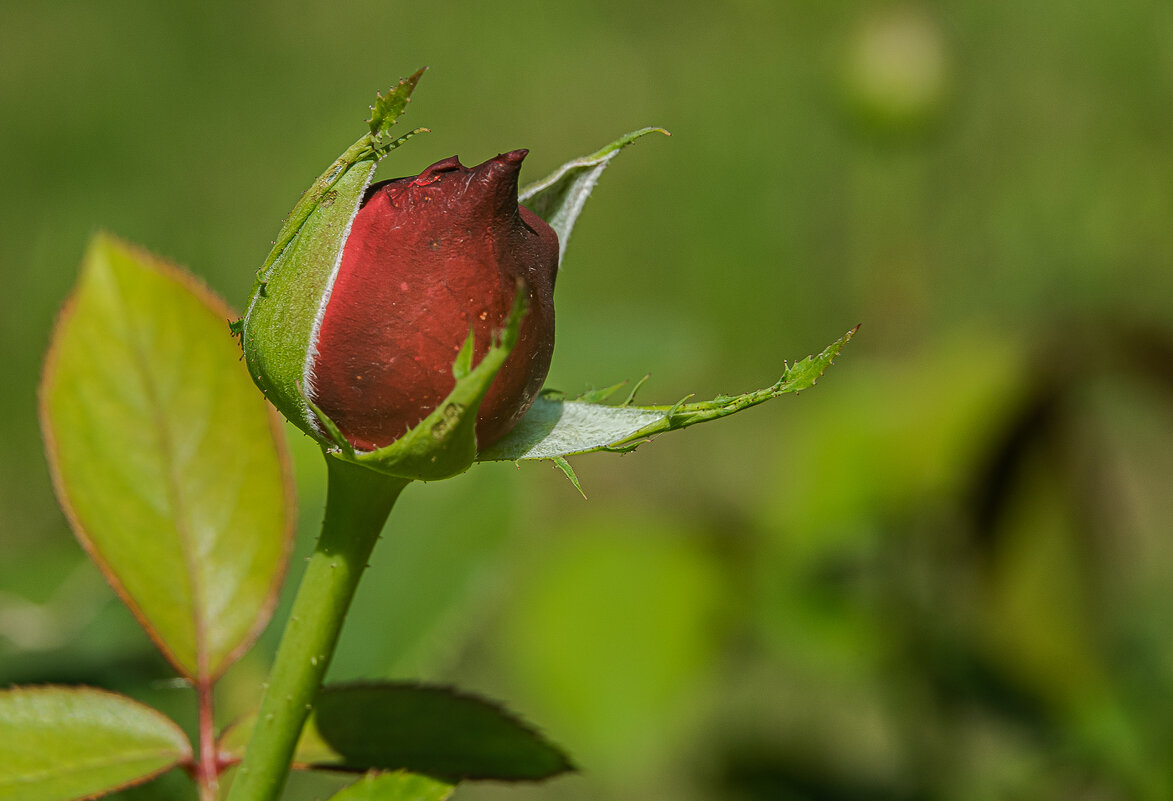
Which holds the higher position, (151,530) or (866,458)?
(151,530)

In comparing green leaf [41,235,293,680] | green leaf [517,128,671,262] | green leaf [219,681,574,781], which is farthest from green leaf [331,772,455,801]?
green leaf [517,128,671,262]

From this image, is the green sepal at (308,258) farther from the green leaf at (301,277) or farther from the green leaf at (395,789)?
the green leaf at (395,789)

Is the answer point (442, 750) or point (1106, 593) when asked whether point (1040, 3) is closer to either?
point (1106, 593)

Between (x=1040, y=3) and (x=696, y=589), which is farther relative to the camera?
(x=1040, y=3)

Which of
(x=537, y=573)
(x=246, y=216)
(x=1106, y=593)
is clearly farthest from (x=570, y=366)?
(x=246, y=216)

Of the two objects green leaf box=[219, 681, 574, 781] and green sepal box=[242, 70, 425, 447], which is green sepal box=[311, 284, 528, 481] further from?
green leaf box=[219, 681, 574, 781]

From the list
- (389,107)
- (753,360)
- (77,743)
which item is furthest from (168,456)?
(753,360)
